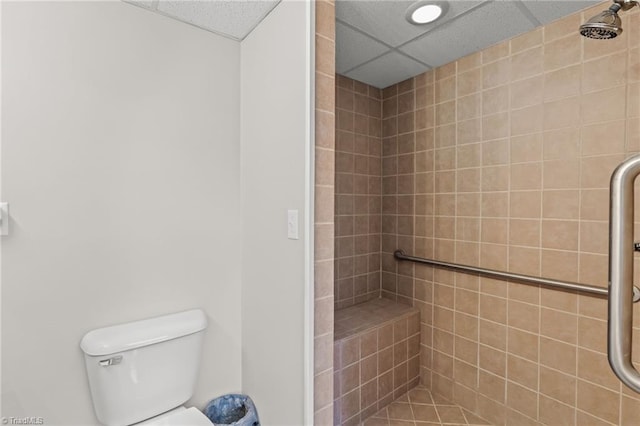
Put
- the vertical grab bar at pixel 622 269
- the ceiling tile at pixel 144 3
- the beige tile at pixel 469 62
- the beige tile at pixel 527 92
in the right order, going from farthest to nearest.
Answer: the beige tile at pixel 469 62, the beige tile at pixel 527 92, the ceiling tile at pixel 144 3, the vertical grab bar at pixel 622 269

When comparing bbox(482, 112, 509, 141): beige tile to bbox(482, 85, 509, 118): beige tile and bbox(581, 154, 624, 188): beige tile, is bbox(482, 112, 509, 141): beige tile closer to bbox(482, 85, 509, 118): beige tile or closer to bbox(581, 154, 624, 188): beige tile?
bbox(482, 85, 509, 118): beige tile

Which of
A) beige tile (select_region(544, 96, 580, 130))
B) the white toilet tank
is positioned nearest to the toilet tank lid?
the white toilet tank

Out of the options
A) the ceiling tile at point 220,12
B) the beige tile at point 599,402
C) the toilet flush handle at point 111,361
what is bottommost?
the beige tile at point 599,402

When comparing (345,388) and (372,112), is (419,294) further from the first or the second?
(372,112)

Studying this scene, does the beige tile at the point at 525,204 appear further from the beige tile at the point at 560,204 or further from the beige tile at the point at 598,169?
the beige tile at the point at 598,169

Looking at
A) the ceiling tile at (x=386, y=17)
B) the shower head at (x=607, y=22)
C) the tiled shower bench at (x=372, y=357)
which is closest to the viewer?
the shower head at (x=607, y=22)

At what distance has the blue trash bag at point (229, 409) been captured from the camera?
1.46 metres

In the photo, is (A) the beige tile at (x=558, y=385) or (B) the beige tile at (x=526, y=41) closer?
(A) the beige tile at (x=558, y=385)

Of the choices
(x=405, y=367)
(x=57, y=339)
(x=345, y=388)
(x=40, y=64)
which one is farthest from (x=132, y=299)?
(x=405, y=367)

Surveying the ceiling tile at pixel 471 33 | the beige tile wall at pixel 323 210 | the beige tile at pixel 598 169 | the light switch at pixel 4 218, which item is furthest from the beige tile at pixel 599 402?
the light switch at pixel 4 218

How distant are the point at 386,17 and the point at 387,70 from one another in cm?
56

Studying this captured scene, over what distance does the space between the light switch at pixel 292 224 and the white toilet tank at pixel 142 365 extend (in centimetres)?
59

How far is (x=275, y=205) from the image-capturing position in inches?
52.6

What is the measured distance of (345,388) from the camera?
1674 millimetres
